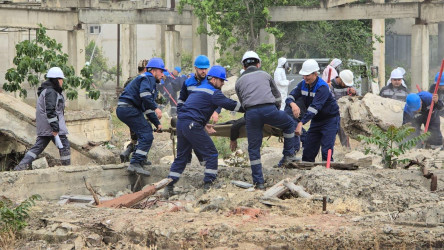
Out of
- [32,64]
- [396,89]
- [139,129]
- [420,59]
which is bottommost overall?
[139,129]

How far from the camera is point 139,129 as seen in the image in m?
11.2

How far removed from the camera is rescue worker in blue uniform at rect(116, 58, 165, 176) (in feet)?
36.1

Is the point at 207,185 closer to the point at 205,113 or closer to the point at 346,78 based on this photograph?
the point at 205,113

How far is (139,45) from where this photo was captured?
4162 cm

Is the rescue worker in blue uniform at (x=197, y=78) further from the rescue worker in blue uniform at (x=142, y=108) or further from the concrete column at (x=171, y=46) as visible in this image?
the concrete column at (x=171, y=46)

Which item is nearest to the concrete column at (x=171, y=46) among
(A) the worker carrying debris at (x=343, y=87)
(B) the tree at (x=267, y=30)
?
(B) the tree at (x=267, y=30)

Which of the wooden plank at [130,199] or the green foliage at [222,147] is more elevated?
the green foliage at [222,147]

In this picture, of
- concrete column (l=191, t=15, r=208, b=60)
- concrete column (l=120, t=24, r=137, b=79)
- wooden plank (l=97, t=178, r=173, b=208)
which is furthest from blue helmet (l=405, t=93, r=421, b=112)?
concrete column (l=120, t=24, r=137, b=79)

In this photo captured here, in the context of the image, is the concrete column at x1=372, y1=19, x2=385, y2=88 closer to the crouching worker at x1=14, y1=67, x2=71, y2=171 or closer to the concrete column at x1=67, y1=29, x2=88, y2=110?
the concrete column at x1=67, y1=29, x2=88, y2=110

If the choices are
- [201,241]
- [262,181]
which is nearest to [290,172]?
[262,181]

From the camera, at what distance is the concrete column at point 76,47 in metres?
21.8

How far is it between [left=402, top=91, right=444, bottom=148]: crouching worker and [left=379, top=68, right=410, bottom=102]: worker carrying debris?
2.76 meters

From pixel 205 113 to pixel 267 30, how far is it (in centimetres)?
1215

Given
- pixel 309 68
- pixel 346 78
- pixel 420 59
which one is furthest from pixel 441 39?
pixel 309 68
